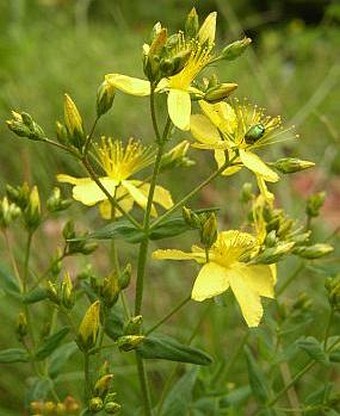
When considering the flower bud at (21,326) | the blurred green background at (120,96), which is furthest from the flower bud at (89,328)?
the blurred green background at (120,96)

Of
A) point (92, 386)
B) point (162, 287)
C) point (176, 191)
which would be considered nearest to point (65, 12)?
point (176, 191)

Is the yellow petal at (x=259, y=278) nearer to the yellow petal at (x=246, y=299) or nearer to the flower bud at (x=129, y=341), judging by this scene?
Result: the yellow petal at (x=246, y=299)

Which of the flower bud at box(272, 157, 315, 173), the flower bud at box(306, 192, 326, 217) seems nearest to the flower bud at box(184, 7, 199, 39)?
the flower bud at box(272, 157, 315, 173)

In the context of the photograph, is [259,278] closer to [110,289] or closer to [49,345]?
[110,289]

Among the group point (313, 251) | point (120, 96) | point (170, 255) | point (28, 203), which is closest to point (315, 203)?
point (313, 251)

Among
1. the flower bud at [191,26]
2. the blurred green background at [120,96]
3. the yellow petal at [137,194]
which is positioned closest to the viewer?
the flower bud at [191,26]

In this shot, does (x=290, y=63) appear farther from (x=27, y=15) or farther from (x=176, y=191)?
(x=176, y=191)
